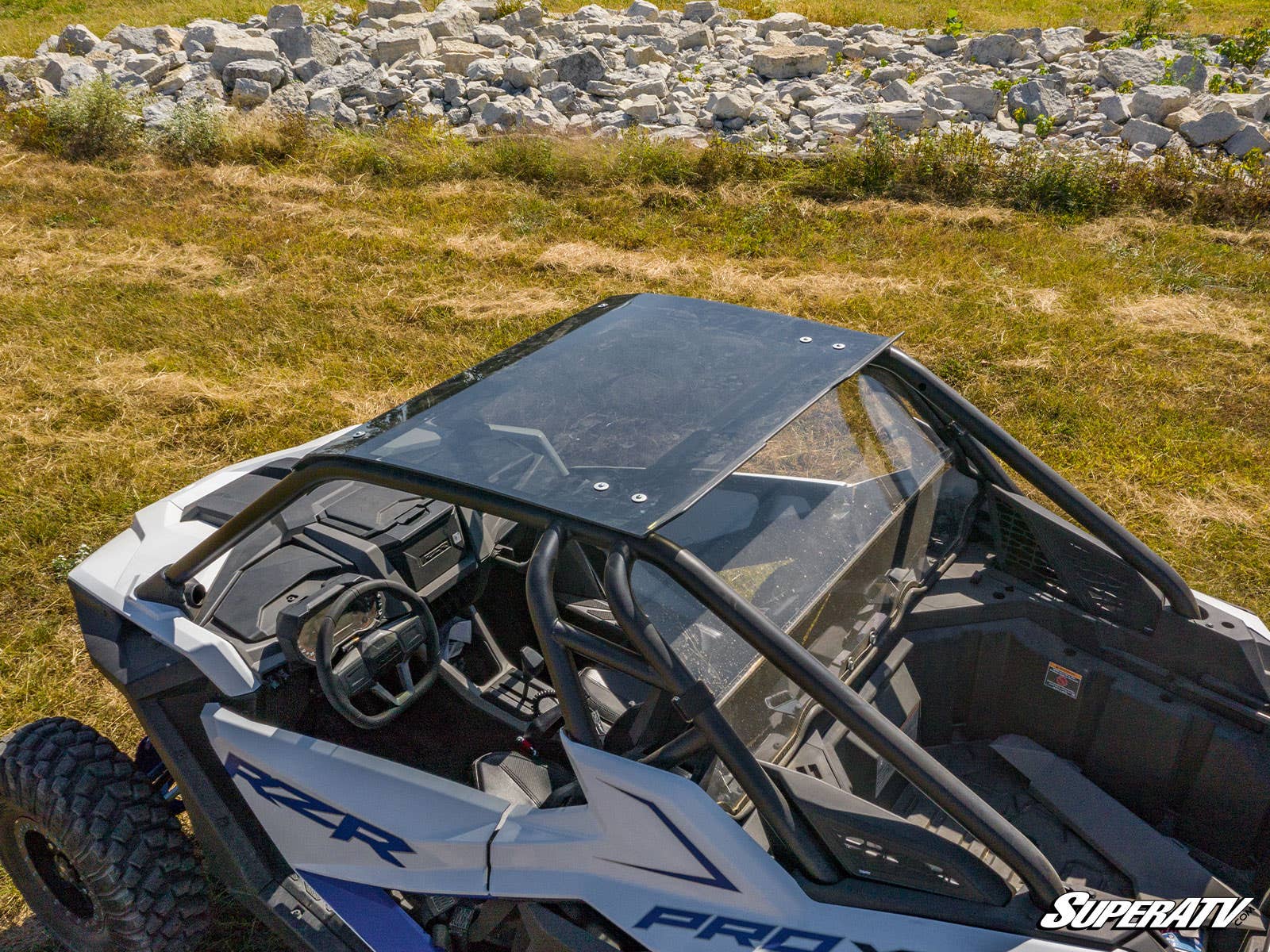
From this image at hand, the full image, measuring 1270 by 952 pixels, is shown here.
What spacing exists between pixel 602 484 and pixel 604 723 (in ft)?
2.25

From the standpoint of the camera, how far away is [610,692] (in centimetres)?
250

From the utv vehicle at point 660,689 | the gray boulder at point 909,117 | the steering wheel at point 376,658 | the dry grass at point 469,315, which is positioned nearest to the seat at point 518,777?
the utv vehicle at point 660,689

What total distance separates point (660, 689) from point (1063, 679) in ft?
4.42

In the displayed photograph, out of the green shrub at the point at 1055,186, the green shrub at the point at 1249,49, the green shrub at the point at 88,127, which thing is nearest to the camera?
the green shrub at the point at 1055,186

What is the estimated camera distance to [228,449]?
581 centimetres

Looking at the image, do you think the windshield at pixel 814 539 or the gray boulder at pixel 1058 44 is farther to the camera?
the gray boulder at pixel 1058 44

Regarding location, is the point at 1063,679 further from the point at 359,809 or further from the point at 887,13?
the point at 887,13

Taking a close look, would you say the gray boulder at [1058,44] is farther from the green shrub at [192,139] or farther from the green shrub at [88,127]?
the green shrub at [88,127]

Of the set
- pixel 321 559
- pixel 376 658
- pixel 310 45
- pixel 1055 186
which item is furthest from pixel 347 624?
pixel 310 45

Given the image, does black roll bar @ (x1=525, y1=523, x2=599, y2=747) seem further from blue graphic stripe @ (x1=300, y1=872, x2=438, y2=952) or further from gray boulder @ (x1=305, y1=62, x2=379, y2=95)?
gray boulder @ (x1=305, y1=62, x2=379, y2=95)

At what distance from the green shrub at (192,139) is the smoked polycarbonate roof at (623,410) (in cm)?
905

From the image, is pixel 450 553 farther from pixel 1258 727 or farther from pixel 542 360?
pixel 1258 727

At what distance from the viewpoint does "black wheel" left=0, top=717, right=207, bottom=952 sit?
2.68m

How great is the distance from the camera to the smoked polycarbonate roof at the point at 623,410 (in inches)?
81.8
